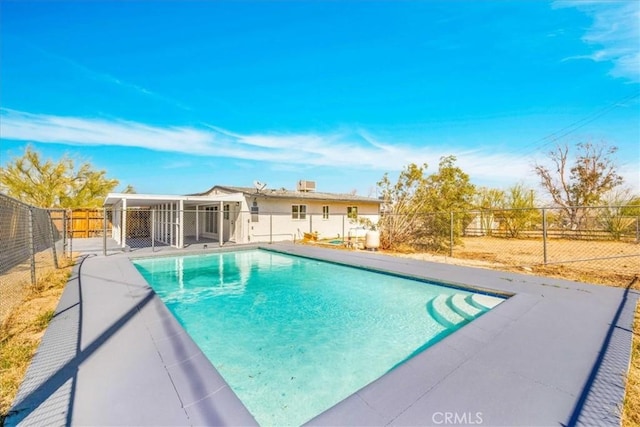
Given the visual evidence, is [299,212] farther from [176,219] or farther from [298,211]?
[176,219]

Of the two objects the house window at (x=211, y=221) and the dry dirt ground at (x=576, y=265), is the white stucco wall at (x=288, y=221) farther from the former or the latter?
the dry dirt ground at (x=576, y=265)

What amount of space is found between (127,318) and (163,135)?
15.4 metres

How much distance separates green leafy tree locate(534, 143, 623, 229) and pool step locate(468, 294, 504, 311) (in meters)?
16.8

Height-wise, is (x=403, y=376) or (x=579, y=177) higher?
(x=579, y=177)

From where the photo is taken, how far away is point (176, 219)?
45.2 feet

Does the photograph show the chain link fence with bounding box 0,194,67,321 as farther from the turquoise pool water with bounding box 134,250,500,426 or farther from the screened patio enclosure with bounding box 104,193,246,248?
the screened patio enclosure with bounding box 104,193,246,248

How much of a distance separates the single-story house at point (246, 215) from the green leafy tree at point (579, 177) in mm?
12673

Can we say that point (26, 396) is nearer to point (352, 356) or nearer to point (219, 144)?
point (352, 356)

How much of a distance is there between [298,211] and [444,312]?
37.1ft

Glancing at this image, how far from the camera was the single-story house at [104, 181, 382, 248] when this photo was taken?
42.5ft

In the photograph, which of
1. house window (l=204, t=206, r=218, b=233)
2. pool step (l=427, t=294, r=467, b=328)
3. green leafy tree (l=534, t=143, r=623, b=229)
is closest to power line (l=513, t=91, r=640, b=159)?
green leafy tree (l=534, t=143, r=623, b=229)

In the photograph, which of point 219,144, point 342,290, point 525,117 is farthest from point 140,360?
point 525,117

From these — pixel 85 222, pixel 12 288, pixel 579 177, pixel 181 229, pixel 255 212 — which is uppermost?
pixel 579 177

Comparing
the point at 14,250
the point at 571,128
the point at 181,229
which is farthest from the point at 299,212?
the point at 571,128
